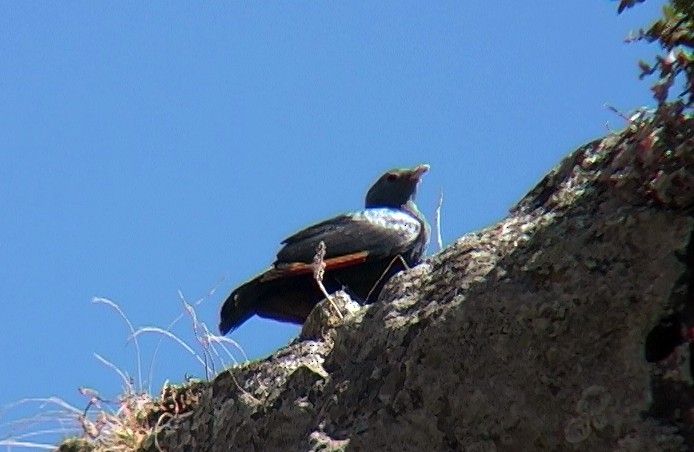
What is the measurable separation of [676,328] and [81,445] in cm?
241

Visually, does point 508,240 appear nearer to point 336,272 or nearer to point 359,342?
point 359,342

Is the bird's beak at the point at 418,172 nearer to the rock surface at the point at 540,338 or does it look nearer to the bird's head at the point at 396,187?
the bird's head at the point at 396,187

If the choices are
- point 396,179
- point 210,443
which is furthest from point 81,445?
point 396,179

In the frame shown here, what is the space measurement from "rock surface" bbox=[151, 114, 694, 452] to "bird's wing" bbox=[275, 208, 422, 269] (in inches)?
142

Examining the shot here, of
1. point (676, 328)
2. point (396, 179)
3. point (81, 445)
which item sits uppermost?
point (396, 179)

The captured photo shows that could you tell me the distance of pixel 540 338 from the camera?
3.15m

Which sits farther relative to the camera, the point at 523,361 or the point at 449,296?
the point at 449,296

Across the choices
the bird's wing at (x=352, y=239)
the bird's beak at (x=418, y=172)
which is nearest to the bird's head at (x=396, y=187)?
the bird's beak at (x=418, y=172)

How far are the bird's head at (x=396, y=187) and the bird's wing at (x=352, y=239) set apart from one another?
1.88m

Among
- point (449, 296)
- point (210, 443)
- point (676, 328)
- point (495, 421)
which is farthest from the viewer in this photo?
point (210, 443)

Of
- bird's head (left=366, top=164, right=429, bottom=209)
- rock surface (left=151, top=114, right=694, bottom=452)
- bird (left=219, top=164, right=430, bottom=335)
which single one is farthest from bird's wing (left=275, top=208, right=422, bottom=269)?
rock surface (left=151, top=114, right=694, bottom=452)

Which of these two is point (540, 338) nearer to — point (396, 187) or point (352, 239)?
point (352, 239)

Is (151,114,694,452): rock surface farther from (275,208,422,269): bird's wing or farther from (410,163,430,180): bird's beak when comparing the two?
(410,163,430,180): bird's beak

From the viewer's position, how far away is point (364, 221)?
26.5ft
